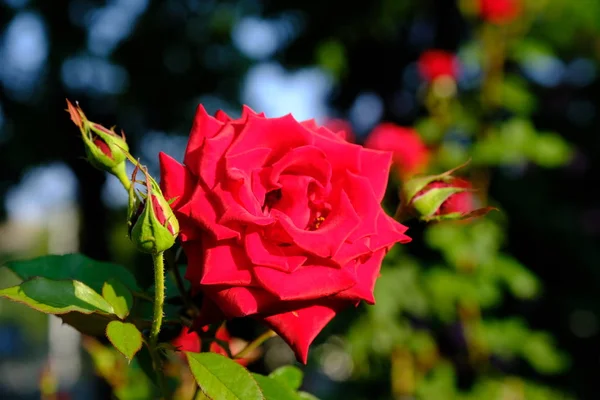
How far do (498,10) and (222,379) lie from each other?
1.90m

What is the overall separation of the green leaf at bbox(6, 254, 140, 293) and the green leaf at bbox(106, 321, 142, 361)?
0.11 m

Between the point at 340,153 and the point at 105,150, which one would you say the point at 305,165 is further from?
the point at 105,150

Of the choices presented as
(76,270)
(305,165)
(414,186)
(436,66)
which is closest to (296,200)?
(305,165)

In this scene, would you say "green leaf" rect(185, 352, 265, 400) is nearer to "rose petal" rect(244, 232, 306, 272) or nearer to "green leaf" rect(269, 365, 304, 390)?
"rose petal" rect(244, 232, 306, 272)

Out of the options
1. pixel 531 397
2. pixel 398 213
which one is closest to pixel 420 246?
pixel 531 397

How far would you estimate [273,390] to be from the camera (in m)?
0.47

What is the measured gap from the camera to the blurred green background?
6.87 ft

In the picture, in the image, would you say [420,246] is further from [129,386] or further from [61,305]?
[61,305]

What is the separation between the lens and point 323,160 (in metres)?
0.48

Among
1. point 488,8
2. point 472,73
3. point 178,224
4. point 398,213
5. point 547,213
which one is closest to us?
point 178,224

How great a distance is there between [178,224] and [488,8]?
1.86m

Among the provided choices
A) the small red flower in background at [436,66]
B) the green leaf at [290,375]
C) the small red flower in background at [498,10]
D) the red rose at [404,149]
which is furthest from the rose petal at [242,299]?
the small red flower in background at [498,10]

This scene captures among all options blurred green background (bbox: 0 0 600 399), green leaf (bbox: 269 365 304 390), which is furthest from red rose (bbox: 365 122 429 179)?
green leaf (bbox: 269 365 304 390)

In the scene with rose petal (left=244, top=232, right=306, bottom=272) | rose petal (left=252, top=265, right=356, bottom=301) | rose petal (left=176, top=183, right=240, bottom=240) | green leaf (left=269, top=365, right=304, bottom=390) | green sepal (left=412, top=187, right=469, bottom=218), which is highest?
rose petal (left=176, top=183, right=240, bottom=240)
